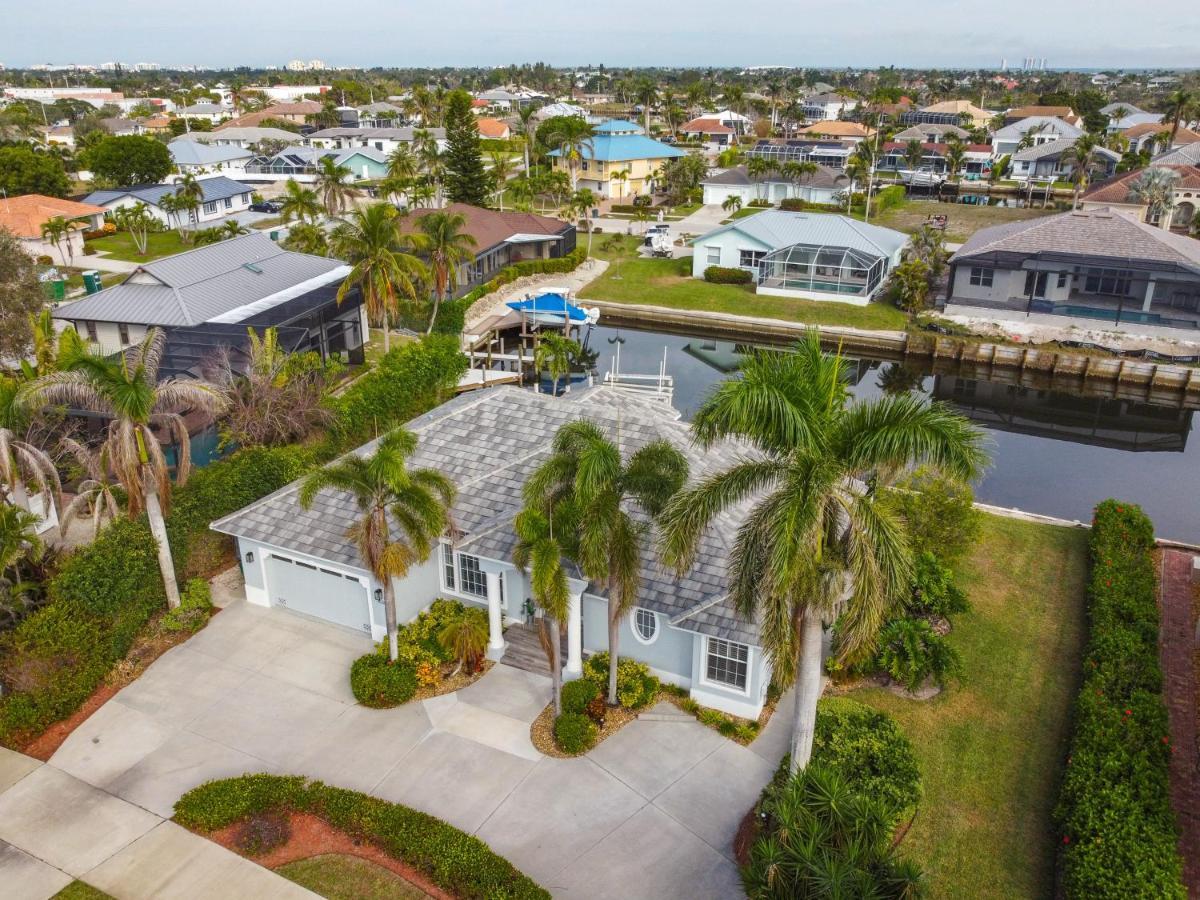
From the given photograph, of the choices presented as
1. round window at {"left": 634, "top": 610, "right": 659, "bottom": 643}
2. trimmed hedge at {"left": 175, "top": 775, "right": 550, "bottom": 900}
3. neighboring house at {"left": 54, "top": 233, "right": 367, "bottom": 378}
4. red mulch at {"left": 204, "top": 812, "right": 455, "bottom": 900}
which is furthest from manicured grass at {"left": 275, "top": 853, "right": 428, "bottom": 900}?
neighboring house at {"left": 54, "top": 233, "right": 367, "bottom": 378}

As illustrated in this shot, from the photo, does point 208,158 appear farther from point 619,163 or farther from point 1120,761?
point 1120,761

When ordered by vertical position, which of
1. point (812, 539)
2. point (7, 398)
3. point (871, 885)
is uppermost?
point (812, 539)

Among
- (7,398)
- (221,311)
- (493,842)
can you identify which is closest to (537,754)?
(493,842)

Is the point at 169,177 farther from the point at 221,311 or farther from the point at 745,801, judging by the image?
the point at 745,801

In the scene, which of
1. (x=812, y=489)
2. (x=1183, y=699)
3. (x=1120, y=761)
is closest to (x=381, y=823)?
(x=812, y=489)

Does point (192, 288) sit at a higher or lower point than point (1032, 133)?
lower

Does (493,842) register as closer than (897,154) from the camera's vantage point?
Yes
